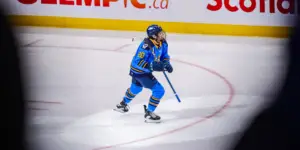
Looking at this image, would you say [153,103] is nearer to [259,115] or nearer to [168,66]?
[168,66]

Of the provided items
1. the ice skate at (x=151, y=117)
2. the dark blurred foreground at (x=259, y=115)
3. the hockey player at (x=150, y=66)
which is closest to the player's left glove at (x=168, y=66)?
the hockey player at (x=150, y=66)

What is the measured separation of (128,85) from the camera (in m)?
1.10

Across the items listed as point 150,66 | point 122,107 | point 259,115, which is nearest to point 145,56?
point 150,66

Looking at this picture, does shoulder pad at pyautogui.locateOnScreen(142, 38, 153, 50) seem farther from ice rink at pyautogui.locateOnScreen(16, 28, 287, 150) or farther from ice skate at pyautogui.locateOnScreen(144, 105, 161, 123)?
ice skate at pyautogui.locateOnScreen(144, 105, 161, 123)

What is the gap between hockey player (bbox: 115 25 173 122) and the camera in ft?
3.60

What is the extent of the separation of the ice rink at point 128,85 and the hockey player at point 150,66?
0.02 m

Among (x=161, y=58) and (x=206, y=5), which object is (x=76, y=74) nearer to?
(x=161, y=58)

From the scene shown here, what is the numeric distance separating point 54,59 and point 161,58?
27 centimetres

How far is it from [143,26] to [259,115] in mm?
391

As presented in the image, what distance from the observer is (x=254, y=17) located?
1137mm

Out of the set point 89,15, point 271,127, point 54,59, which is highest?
point 89,15

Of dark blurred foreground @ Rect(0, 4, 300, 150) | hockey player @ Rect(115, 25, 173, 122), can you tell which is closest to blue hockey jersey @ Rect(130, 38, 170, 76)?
hockey player @ Rect(115, 25, 173, 122)

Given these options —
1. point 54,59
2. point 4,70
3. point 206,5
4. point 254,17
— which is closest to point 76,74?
point 54,59

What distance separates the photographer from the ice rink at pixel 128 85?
3.49ft
